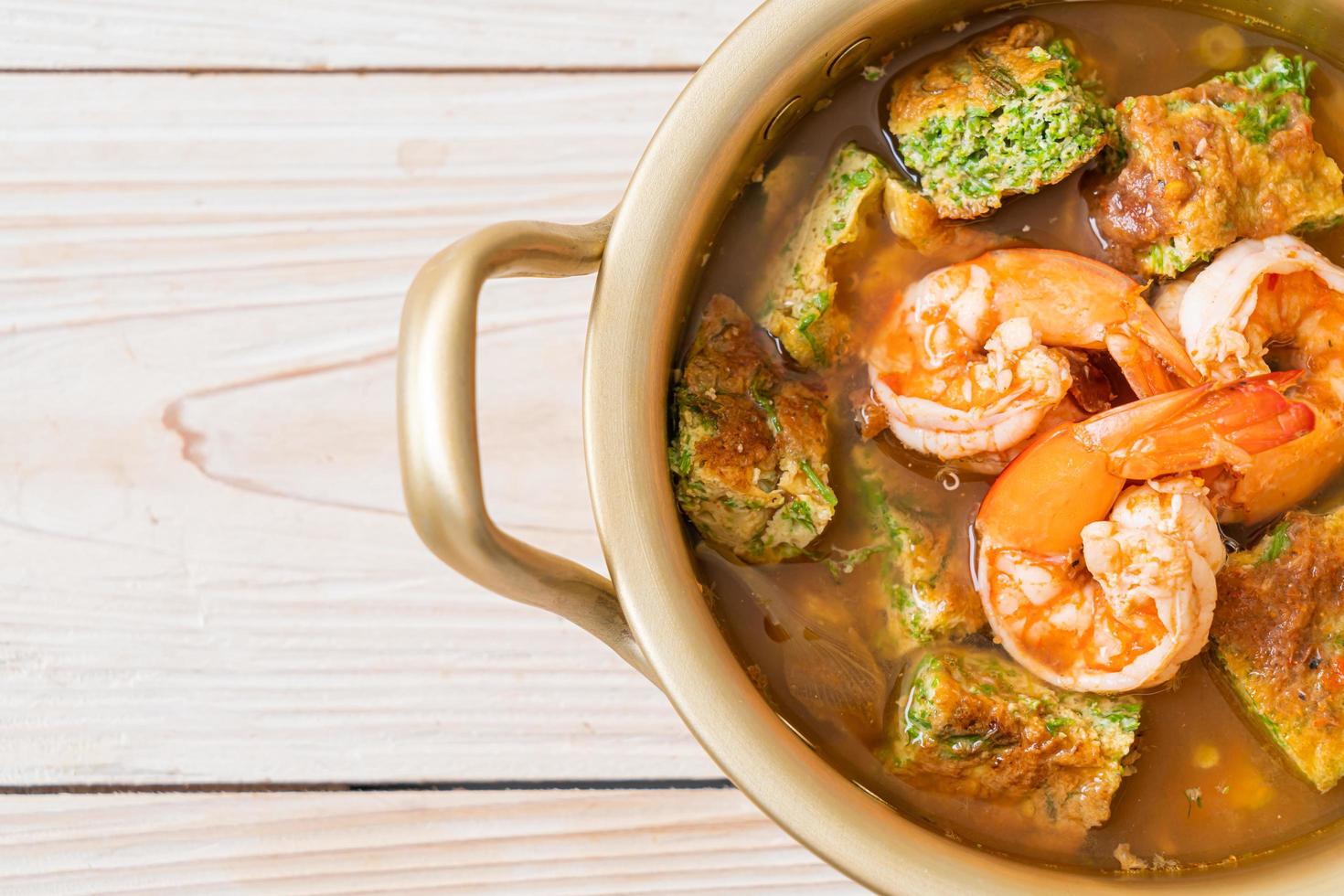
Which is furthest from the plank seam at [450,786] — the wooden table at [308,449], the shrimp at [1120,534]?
the shrimp at [1120,534]

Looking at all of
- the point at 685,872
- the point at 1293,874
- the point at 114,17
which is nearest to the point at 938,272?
the point at 1293,874

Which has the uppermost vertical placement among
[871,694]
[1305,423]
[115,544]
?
[1305,423]

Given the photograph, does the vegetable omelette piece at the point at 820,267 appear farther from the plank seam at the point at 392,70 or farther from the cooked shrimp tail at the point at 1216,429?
the plank seam at the point at 392,70

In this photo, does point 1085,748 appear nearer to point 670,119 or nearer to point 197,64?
point 670,119

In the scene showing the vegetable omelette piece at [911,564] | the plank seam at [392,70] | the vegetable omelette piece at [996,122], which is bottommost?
the vegetable omelette piece at [911,564]

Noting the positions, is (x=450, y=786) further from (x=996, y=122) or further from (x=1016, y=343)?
(x=996, y=122)

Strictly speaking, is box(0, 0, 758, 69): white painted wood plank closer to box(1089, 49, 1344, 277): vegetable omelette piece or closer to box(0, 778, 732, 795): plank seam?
box(1089, 49, 1344, 277): vegetable omelette piece

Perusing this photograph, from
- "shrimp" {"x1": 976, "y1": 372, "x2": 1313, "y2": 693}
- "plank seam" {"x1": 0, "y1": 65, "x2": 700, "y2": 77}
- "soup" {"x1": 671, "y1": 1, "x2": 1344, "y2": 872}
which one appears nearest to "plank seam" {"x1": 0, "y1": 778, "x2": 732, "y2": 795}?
"soup" {"x1": 671, "y1": 1, "x2": 1344, "y2": 872}
